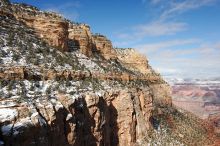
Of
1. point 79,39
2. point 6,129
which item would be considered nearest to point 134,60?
point 79,39

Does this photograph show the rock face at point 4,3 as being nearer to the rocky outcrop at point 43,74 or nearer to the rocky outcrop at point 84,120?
the rocky outcrop at point 43,74

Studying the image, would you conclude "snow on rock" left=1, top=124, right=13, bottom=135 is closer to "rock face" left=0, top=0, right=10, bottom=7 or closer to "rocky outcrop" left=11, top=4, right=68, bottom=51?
"rocky outcrop" left=11, top=4, right=68, bottom=51

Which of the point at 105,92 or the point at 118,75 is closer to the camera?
the point at 105,92

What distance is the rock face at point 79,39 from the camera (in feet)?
196


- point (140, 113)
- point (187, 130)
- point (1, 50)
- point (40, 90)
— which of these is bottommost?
point (187, 130)

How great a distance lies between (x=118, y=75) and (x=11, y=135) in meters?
32.2

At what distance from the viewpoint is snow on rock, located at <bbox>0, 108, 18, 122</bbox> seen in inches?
970

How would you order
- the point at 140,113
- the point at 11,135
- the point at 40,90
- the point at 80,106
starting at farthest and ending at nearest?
the point at 140,113
the point at 80,106
the point at 40,90
the point at 11,135

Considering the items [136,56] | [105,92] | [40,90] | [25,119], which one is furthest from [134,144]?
[136,56]

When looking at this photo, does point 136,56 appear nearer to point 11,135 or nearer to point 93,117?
point 93,117

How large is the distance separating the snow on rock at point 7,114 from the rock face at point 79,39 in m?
33.1

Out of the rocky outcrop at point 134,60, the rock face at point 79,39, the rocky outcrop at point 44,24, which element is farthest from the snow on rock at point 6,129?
the rocky outcrop at point 134,60

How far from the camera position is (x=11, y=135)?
23703 mm

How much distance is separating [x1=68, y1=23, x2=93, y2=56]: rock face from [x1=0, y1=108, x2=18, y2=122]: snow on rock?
108 ft
